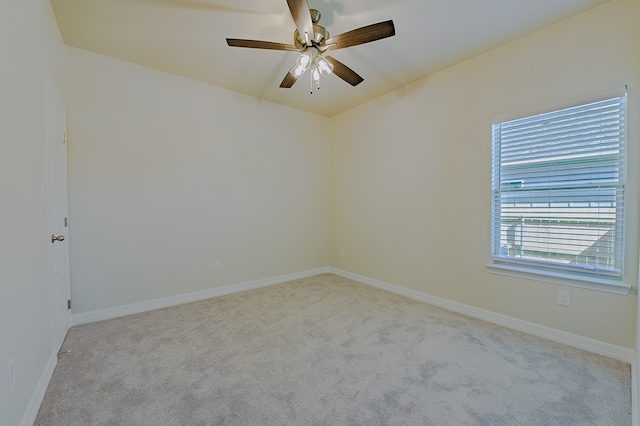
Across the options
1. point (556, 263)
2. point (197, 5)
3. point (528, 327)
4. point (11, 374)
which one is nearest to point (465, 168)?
point (556, 263)

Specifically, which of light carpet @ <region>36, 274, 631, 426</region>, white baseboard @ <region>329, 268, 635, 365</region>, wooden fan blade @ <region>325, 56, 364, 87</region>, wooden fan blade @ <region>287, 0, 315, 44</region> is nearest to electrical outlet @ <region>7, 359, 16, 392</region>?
A: light carpet @ <region>36, 274, 631, 426</region>

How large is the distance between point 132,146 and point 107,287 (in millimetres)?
1476

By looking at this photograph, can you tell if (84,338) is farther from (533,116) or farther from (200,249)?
(533,116)

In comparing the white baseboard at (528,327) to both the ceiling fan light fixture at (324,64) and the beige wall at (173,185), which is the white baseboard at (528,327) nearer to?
the beige wall at (173,185)

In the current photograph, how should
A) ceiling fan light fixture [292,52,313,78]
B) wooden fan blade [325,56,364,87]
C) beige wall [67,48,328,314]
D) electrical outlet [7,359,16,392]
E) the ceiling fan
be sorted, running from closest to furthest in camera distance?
electrical outlet [7,359,16,392], the ceiling fan, ceiling fan light fixture [292,52,313,78], wooden fan blade [325,56,364,87], beige wall [67,48,328,314]

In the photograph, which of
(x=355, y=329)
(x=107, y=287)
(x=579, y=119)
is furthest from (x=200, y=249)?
(x=579, y=119)

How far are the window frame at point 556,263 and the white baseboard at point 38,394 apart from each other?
3.48 m

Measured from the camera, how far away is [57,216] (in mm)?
2230

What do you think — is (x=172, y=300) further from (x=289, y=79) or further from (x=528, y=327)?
(x=528, y=327)

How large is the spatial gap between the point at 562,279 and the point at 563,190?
74 cm

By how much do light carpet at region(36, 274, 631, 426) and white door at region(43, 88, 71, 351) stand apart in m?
0.23

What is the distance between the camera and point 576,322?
2.17 m

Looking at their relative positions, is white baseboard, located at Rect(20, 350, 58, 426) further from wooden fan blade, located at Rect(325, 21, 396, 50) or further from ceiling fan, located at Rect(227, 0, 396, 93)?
wooden fan blade, located at Rect(325, 21, 396, 50)

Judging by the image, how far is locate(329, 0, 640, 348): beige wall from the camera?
200 centimetres
